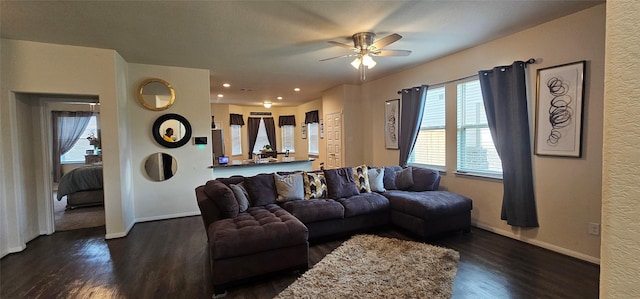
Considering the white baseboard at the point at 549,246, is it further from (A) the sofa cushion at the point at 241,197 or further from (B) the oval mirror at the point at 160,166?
(B) the oval mirror at the point at 160,166

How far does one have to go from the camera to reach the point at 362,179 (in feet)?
14.1

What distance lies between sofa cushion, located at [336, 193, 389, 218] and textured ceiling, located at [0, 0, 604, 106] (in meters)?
2.12

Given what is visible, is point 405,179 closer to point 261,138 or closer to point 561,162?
point 561,162

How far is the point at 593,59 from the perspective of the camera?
279cm

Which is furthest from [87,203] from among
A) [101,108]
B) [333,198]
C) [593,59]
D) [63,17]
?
[593,59]

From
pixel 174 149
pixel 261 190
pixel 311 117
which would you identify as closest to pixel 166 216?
pixel 174 149

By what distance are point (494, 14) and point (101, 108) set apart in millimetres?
4944

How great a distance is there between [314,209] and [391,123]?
2929 mm

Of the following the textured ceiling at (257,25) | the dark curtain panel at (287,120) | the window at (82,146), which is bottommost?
the window at (82,146)

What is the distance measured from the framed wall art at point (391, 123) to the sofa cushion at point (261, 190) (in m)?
2.84

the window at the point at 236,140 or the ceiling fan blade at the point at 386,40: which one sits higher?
the ceiling fan blade at the point at 386,40

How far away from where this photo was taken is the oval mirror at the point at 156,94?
447 cm

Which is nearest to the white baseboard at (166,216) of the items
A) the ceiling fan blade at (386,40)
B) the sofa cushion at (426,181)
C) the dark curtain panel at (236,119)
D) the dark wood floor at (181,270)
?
the dark wood floor at (181,270)

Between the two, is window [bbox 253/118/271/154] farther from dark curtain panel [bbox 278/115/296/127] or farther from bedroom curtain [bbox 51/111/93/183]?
bedroom curtain [bbox 51/111/93/183]
